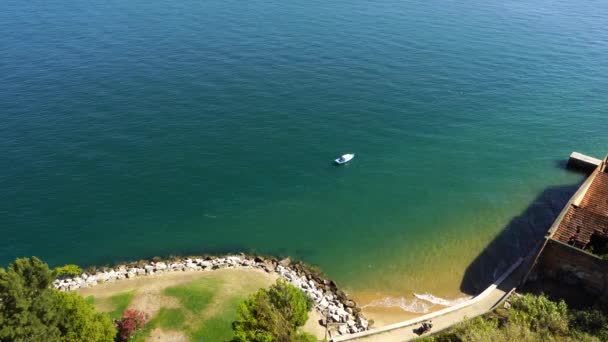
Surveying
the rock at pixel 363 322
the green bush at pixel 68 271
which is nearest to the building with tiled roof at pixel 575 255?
the rock at pixel 363 322

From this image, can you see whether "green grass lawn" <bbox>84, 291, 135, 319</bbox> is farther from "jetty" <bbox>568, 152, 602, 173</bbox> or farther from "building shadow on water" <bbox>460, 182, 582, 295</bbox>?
"jetty" <bbox>568, 152, 602, 173</bbox>

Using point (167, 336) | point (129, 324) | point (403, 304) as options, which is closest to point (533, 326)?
point (403, 304)

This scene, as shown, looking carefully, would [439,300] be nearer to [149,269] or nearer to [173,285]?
[173,285]

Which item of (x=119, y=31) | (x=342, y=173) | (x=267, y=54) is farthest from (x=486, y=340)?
(x=119, y=31)

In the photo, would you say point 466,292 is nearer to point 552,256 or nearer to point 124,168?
point 552,256

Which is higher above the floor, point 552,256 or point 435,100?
point 435,100
